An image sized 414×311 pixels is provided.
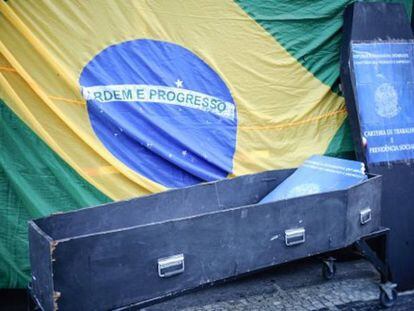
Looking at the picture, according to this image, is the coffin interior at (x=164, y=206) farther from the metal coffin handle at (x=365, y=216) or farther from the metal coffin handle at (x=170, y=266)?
the metal coffin handle at (x=365, y=216)

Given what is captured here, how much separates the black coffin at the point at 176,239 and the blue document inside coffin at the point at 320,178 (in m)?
0.13

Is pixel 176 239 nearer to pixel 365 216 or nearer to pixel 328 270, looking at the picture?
pixel 365 216

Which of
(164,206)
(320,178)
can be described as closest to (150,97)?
(164,206)

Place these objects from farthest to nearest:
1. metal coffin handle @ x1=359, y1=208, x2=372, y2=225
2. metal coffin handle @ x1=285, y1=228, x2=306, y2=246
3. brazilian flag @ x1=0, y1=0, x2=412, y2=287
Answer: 1. brazilian flag @ x1=0, y1=0, x2=412, y2=287
2. metal coffin handle @ x1=359, y1=208, x2=372, y2=225
3. metal coffin handle @ x1=285, y1=228, x2=306, y2=246

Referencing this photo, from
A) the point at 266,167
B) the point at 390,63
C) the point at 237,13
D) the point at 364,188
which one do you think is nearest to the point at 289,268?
the point at 266,167

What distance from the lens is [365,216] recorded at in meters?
2.91

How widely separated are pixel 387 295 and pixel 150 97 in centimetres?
217

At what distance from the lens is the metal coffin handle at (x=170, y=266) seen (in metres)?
2.13

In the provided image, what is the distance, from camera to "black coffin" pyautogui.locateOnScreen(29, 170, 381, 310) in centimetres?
194

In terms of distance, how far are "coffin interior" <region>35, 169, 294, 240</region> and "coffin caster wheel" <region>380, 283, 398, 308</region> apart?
3.38 feet

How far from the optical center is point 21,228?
9.97ft

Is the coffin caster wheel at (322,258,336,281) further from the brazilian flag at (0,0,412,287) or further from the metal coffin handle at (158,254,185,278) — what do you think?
the metal coffin handle at (158,254,185,278)

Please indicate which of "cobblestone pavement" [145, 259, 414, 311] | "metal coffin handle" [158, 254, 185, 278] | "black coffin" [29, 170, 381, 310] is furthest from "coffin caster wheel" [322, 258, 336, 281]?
"metal coffin handle" [158, 254, 185, 278]

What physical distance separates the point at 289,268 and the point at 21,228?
2240 millimetres
